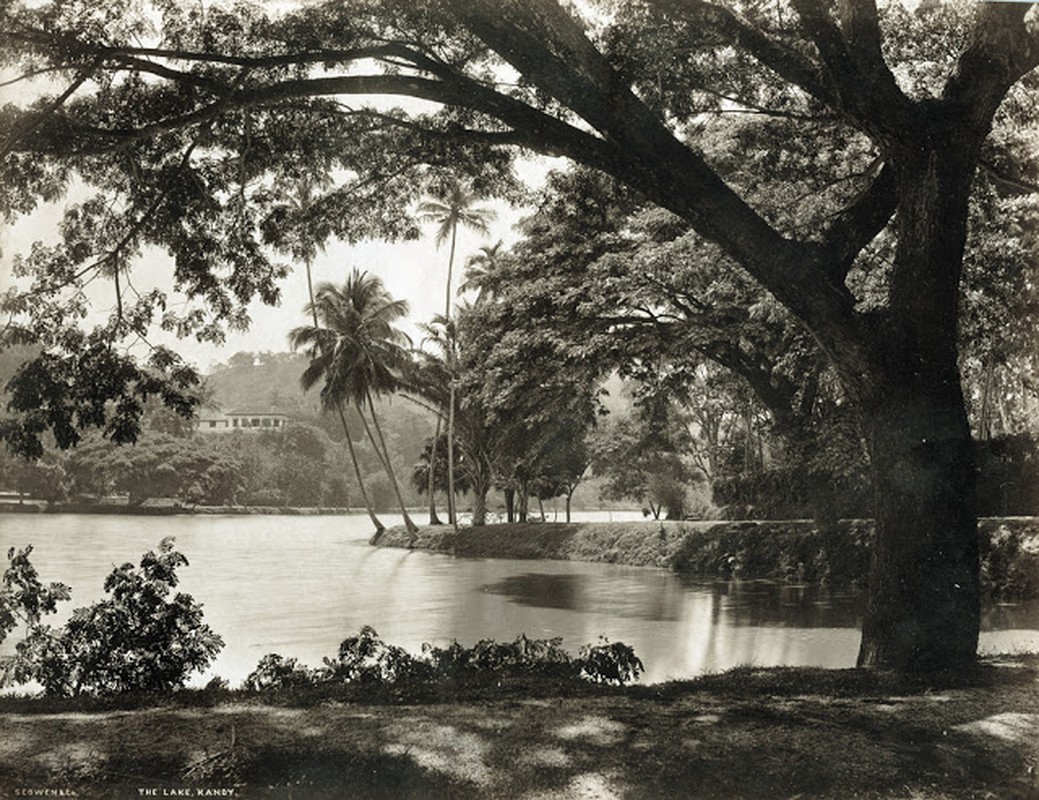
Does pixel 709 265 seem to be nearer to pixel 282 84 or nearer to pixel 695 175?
pixel 695 175

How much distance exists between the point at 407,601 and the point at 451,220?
6266 millimetres

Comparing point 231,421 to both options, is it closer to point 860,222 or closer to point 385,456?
point 385,456

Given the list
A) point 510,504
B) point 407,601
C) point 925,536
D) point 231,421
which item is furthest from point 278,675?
point 510,504

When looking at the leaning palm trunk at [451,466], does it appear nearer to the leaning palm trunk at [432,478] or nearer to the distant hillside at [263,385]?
the leaning palm trunk at [432,478]

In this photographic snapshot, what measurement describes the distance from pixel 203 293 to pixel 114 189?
1.29 m

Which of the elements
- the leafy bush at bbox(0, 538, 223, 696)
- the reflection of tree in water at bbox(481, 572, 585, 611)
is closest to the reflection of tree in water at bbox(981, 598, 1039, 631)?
the reflection of tree in water at bbox(481, 572, 585, 611)

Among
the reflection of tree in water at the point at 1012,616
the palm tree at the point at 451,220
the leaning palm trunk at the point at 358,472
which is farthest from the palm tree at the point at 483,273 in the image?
the reflection of tree in water at the point at 1012,616

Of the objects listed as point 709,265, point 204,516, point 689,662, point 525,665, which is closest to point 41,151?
point 525,665

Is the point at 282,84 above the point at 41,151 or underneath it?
above

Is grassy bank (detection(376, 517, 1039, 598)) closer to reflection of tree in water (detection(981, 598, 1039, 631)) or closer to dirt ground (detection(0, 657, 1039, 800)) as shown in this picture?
reflection of tree in water (detection(981, 598, 1039, 631))

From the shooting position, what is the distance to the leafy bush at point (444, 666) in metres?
6.51

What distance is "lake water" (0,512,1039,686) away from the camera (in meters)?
10.6

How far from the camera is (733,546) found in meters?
21.3

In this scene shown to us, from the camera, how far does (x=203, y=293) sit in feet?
26.0
